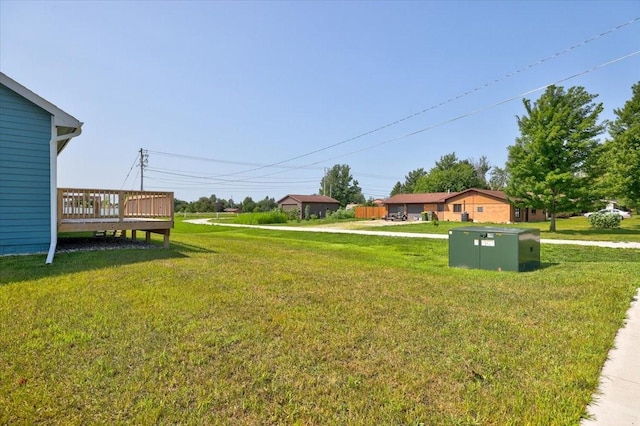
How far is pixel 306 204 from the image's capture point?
50812mm

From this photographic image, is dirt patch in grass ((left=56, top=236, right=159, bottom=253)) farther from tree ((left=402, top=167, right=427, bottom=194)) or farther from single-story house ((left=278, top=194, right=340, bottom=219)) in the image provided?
tree ((left=402, top=167, right=427, bottom=194))

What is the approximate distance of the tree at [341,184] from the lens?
7369cm

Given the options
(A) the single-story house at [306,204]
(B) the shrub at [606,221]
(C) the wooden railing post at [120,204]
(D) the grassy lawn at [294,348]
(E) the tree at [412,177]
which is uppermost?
(E) the tree at [412,177]

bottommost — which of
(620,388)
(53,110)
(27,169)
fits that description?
(620,388)

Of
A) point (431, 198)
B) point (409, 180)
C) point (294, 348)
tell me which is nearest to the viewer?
point (294, 348)

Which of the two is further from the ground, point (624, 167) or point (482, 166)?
point (482, 166)

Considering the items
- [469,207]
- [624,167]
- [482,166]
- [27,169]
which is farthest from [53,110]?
[482,166]

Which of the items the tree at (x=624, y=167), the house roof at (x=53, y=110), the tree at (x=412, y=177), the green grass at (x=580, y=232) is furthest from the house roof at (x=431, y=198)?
the house roof at (x=53, y=110)

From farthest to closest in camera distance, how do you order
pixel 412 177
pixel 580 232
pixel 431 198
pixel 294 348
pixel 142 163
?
pixel 412 177 < pixel 142 163 < pixel 431 198 < pixel 580 232 < pixel 294 348

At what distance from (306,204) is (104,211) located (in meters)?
41.5

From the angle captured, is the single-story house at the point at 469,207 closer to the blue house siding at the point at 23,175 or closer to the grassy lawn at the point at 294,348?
the grassy lawn at the point at 294,348

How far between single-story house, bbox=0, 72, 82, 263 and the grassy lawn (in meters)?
1.83

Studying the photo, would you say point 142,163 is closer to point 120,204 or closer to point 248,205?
point 248,205

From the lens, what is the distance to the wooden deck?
8.45m
